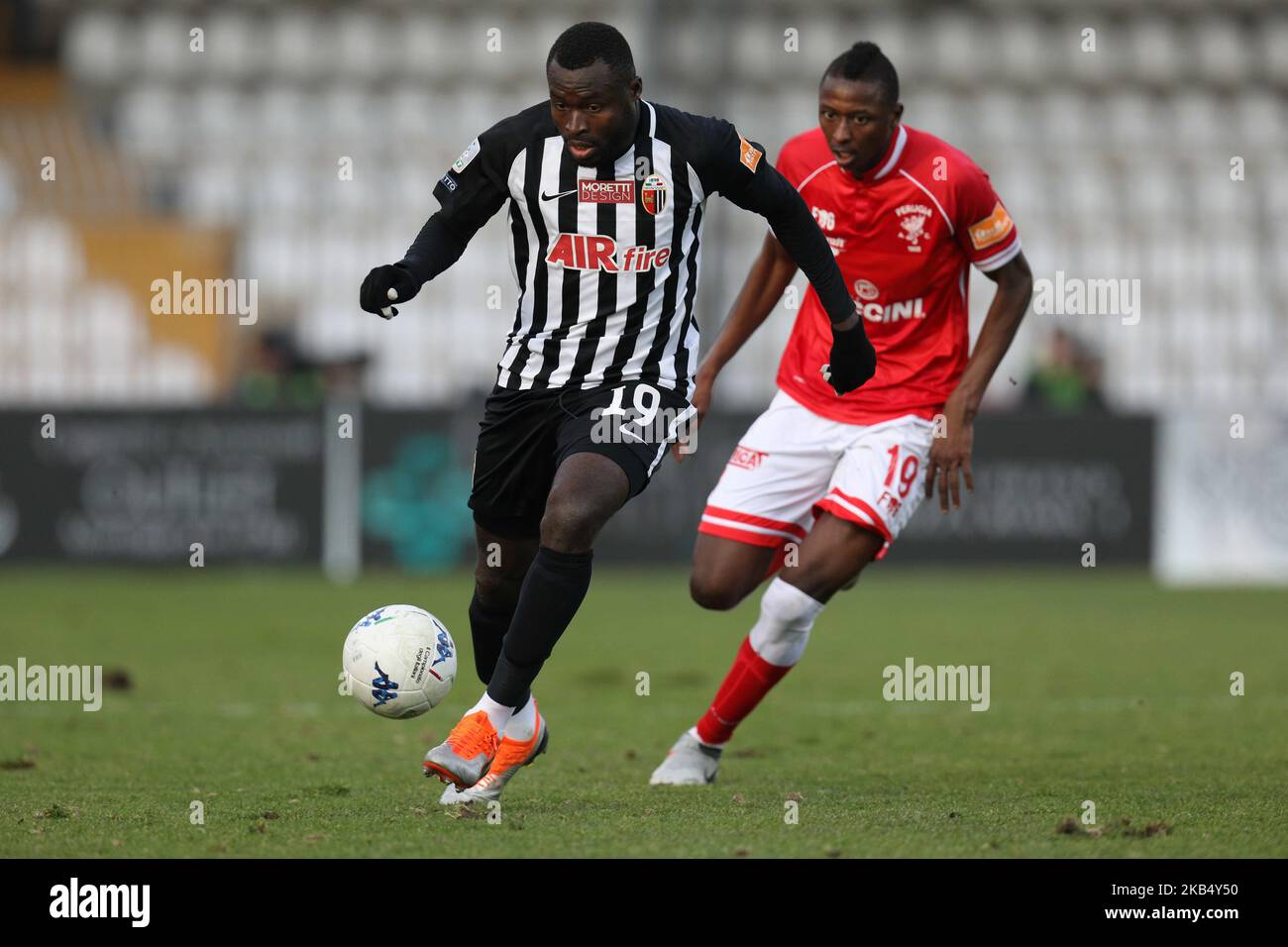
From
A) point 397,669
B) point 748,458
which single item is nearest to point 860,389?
point 748,458

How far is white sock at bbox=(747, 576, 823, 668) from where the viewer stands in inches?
238

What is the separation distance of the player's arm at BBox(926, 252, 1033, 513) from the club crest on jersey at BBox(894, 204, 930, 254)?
284 mm

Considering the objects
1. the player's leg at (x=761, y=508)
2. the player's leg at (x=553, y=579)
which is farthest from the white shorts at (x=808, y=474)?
the player's leg at (x=553, y=579)

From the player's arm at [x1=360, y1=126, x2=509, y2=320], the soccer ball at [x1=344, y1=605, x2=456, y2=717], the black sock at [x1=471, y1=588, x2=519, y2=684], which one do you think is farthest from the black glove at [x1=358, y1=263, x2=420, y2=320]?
the black sock at [x1=471, y1=588, x2=519, y2=684]

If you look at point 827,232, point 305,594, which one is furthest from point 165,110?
point 827,232

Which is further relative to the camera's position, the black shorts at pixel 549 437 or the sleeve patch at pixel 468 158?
the sleeve patch at pixel 468 158

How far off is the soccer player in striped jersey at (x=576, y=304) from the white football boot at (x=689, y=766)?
0.62 meters

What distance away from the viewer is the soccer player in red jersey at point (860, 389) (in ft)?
19.9

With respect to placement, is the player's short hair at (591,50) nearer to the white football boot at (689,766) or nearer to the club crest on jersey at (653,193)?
the club crest on jersey at (653,193)

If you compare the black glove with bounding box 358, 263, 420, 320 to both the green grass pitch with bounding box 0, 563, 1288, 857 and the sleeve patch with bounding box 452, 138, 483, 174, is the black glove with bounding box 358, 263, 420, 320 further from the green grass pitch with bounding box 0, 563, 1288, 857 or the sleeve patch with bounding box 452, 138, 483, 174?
the green grass pitch with bounding box 0, 563, 1288, 857

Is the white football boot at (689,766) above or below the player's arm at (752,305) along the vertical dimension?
below

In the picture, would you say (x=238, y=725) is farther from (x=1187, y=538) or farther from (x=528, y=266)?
(x=1187, y=538)

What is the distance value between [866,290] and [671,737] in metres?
2.08

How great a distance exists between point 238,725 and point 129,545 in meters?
8.01
